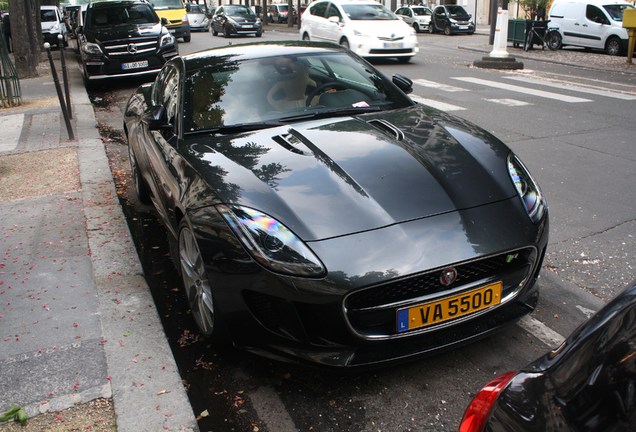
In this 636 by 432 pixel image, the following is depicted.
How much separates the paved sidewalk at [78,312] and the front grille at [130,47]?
7.27 m

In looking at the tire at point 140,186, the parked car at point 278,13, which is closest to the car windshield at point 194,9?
the parked car at point 278,13

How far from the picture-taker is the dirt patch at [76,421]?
291 cm

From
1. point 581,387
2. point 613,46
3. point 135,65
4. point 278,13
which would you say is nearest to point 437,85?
point 135,65

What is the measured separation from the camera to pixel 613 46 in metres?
21.0

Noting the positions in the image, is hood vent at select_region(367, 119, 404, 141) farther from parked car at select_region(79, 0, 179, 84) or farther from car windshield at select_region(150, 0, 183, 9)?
car windshield at select_region(150, 0, 183, 9)

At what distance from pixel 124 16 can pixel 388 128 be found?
12797 millimetres

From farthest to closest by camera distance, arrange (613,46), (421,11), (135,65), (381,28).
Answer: (421,11) → (613,46) → (381,28) → (135,65)

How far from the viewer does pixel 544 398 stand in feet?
5.05

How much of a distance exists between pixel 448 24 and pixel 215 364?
32.2 m

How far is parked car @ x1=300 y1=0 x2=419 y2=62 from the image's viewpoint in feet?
56.5

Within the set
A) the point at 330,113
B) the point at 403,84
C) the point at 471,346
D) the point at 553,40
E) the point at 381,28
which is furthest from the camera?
the point at 553,40

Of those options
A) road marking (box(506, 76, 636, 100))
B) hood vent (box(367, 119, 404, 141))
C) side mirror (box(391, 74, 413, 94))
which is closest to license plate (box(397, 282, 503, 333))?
hood vent (box(367, 119, 404, 141))

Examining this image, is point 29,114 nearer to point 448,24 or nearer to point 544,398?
point 544,398

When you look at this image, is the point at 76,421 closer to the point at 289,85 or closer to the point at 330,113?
the point at 330,113
